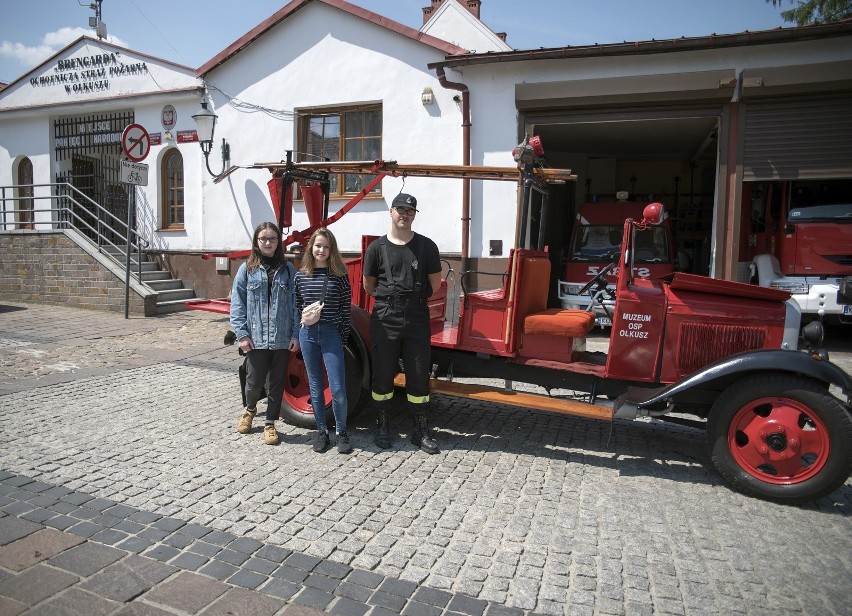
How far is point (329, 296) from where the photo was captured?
4652 millimetres

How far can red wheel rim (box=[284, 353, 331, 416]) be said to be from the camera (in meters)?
5.23

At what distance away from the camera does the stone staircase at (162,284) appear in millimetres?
11986

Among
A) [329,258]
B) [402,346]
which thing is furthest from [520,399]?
[329,258]

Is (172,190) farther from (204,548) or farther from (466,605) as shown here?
(466,605)

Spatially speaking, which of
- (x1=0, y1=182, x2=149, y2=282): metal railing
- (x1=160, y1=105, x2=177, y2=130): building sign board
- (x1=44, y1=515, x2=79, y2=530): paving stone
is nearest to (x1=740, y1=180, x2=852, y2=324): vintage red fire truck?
(x1=44, y1=515, x2=79, y2=530): paving stone

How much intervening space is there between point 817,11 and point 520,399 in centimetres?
1786

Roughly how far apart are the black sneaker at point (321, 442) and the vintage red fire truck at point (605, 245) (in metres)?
6.25

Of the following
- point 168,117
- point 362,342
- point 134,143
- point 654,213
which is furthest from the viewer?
point 168,117

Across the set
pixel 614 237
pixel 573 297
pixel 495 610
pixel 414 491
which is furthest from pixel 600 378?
pixel 614 237

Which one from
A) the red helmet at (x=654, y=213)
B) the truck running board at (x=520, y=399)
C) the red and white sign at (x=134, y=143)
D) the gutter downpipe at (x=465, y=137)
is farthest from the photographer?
the red and white sign at (x=134, y=143)

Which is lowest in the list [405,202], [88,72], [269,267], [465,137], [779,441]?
[779,441]

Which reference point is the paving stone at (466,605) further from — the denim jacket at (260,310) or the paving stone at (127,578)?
the denim jacket at (260,310)

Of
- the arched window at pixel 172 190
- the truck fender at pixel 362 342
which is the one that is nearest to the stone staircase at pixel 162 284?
the arched window at pixel 172 190

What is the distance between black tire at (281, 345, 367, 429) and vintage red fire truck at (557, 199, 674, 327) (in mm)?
5839
